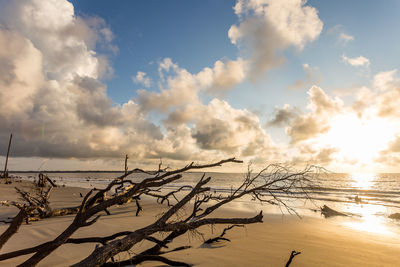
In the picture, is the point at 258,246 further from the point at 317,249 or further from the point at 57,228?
the point at 57,228

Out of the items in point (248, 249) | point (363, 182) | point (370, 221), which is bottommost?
point (363, 182)

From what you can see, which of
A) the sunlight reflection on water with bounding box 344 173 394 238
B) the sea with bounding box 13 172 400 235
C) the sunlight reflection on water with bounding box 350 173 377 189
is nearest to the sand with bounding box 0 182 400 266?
the sea with bounding box 13 172 400 235

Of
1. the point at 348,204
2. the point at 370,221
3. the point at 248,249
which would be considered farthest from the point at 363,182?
the point at 248,249

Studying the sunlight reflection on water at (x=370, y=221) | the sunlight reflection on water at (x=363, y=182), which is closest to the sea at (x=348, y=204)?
the sunlight reflection on water at (x=370, y=221)

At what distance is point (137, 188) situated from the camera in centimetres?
267

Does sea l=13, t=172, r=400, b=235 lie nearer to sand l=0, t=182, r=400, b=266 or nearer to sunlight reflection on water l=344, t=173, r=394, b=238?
sunlight reflection on water l=344, t=173, r=394, b=238

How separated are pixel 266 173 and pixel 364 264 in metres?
3.45

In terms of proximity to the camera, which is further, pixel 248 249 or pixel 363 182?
pixel 363 182

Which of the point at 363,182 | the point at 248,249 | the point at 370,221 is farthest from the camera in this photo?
the point at 363,182

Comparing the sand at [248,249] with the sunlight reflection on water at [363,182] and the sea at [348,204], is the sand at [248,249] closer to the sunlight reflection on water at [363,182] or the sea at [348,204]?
the sea at [348,204]

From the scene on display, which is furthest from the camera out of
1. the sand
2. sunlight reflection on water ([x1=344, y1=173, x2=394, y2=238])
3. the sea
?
the sea

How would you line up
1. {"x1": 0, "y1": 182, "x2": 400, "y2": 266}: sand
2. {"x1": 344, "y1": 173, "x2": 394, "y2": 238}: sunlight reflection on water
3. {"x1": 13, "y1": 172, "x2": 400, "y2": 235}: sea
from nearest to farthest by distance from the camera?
1. {"x1": 0, "y1": 182, "x2": 400, "y2": 266}: sand
2. {"x1": 344, "y1": 173, "x2": 394, "y2": 238}: sunlight reflection on water
3. {"x1": 13, "y1": 172, "x2": 400, "y2": 235}: sea

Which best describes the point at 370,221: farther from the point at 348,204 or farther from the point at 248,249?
the point at 248,249

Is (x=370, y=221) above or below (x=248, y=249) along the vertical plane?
below
